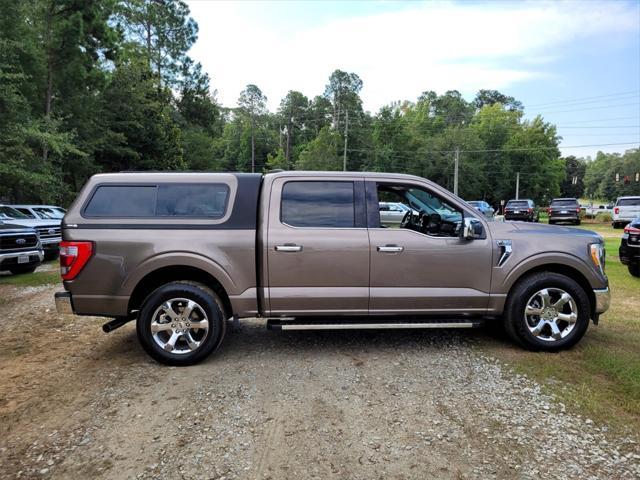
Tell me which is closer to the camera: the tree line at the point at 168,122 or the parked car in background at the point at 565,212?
the tree line at the point at 168,122

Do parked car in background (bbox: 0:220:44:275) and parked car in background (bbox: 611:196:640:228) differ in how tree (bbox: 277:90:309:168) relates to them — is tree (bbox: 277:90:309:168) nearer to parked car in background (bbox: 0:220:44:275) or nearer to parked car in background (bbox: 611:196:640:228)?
parked car in background (bbox: 611:196:640:228)

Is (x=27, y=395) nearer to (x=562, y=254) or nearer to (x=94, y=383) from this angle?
(x=94, y=383)

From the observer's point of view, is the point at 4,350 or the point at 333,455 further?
the point at 4,350

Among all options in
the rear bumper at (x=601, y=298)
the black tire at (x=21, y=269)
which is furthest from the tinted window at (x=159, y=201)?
the black tire at (x=21, y=269)

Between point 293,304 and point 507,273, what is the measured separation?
2.25m

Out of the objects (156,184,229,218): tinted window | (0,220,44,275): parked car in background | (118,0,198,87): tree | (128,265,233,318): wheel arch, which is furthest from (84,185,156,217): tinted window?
(118,0,198,87): tree

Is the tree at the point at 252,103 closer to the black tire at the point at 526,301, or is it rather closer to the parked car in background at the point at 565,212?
the parked car in background at the point at 565,212

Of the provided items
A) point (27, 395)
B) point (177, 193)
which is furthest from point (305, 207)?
point (27, 395)

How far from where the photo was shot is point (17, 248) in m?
9.77

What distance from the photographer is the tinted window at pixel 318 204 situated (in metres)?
4.76

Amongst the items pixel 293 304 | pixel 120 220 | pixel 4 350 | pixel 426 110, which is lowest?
pixel 4 350

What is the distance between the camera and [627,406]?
3666 mm

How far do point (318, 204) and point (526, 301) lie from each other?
2.40 metres

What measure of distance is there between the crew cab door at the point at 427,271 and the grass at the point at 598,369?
0.76m
